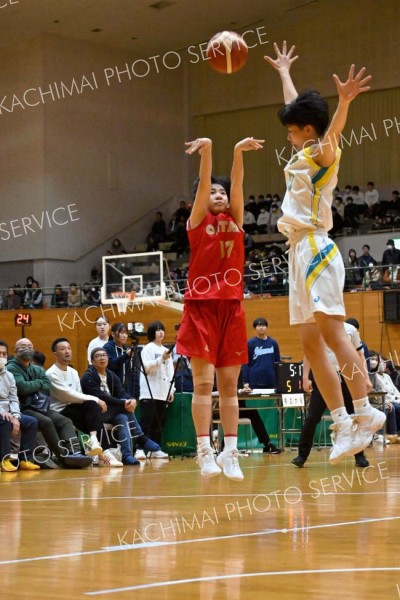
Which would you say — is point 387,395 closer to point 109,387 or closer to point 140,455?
point 140,455

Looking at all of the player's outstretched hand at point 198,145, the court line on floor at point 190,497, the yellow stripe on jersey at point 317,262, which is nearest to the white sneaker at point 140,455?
the court line on floor at point 190,497

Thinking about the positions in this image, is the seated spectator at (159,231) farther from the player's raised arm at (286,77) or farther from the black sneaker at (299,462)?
the player's raised arm at (286,77)

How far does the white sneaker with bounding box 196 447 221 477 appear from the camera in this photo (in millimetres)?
5938

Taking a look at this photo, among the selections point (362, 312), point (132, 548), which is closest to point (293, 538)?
point (132, 548)

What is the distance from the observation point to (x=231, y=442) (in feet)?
20.6

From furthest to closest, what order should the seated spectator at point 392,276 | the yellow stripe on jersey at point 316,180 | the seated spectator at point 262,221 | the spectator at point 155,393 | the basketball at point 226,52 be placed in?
1. the seated spectator at point 262,221
2. the seated spectator at point 392,276
3. the spectator at point 155,393
4. the basketball at point 226,52
5. the yellow stripe on jersey at point 316,180

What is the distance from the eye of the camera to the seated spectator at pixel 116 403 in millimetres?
11664

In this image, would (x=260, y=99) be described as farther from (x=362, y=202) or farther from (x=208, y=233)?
(x=208, y=233)

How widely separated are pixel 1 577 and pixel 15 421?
732cm

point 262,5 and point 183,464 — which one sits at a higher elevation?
point 262,5

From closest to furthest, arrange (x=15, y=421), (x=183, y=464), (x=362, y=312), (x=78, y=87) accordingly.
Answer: (x=15, y=421)
(x=183, y=464)
(x=362, y=312)
(x=78, y=87)

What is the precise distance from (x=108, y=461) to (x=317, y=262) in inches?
251

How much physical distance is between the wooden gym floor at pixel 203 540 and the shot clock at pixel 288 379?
5.45 meters

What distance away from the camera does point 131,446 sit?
11750mm
